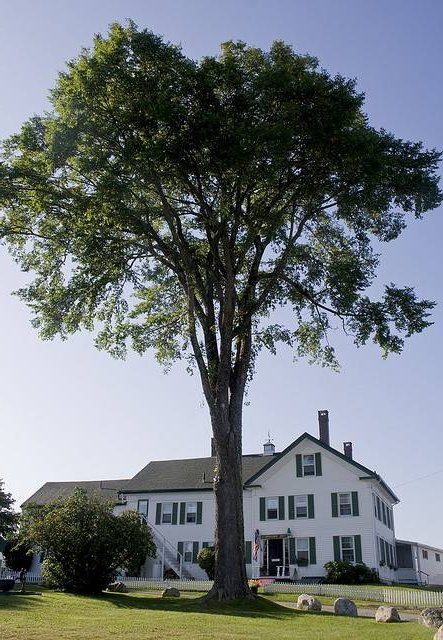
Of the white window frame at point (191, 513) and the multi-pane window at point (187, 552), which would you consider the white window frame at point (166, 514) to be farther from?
the multi-pane window at point (187, 552)

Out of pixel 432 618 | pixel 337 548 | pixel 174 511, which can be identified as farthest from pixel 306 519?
pixel 432 618

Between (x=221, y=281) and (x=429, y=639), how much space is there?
12166mm

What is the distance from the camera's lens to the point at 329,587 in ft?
80.7

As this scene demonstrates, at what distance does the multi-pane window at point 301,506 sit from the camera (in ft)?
118

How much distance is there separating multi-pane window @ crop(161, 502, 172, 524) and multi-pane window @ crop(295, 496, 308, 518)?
27.9 ft

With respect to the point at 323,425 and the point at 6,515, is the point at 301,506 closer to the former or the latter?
the point at 323,425

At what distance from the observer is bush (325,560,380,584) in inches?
1252

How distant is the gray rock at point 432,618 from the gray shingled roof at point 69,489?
33802mm

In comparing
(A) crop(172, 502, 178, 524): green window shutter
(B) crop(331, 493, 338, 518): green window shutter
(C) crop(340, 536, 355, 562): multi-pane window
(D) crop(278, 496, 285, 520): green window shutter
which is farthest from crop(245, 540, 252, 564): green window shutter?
(C) crop(340, 536, 355, 562): multi-pane window

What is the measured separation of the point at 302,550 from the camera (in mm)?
35250

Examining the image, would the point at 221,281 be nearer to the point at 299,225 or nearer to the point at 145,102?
the point at 299,225

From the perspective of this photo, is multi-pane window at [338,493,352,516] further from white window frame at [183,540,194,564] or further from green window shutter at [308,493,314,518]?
white window frame at [183,540,194,564]

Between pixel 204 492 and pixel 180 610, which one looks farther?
pixel 204 492

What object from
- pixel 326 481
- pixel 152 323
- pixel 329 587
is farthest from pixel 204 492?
pixel 152 323
